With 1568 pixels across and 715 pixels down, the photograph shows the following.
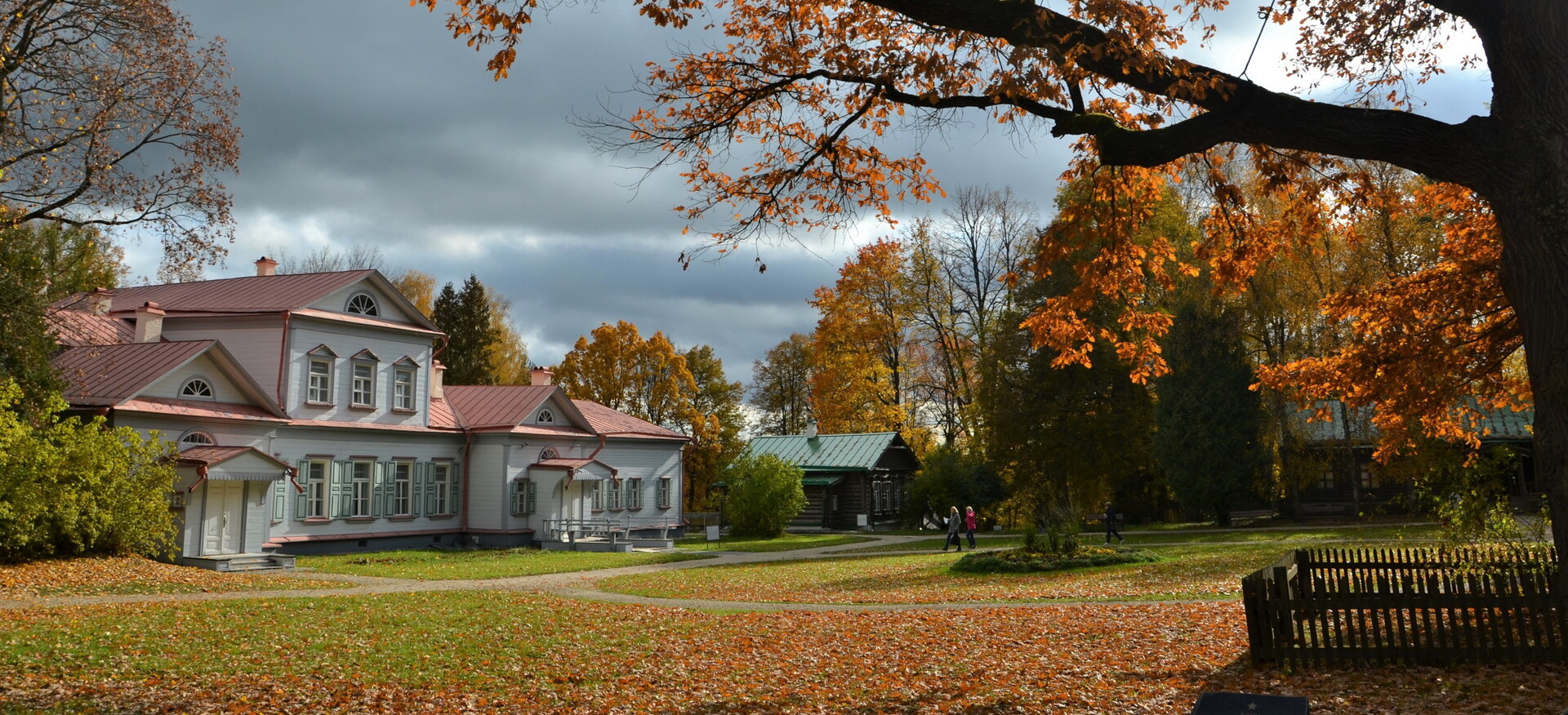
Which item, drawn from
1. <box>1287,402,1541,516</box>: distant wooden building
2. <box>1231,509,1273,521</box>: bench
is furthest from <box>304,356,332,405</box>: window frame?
<box>1231,509,1273,521</box>: bench

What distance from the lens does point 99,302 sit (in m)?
28.7

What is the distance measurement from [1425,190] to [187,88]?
1979 centimetres

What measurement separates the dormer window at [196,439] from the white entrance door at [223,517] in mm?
1089

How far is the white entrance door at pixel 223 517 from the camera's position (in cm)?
2560

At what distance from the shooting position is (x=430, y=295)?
55.0 meters

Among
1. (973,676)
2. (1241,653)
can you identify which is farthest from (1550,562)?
(973,676)

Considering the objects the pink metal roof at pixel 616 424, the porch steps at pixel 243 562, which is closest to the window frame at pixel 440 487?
the pink metal roof at pixel 616 424

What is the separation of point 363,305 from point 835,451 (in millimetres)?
23188

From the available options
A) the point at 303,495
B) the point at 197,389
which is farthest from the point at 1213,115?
the point at 303,495

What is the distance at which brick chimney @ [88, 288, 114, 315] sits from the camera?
28256mm

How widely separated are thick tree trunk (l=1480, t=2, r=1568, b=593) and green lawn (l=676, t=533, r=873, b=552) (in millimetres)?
27244

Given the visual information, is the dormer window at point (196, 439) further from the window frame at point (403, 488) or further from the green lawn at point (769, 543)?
the green lawn at point (769, 543)

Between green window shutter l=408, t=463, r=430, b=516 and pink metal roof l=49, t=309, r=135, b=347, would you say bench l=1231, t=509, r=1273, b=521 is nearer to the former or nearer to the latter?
green window shutter l=408, t=463, r=430, b=516

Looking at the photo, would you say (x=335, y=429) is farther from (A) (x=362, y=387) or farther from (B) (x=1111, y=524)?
(B) (x=1111, y=524)
